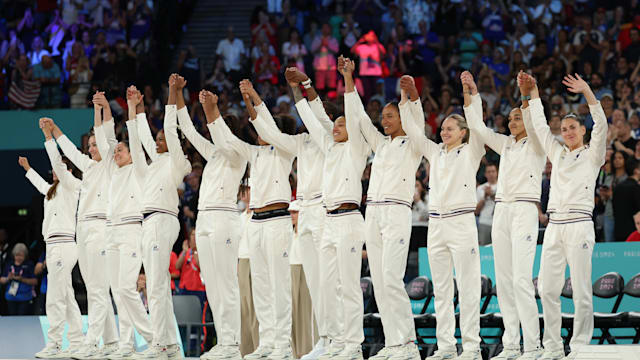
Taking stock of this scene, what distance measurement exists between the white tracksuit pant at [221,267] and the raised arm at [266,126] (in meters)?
0.82

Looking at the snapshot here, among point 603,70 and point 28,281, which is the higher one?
point 603,70

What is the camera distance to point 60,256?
10.6 m

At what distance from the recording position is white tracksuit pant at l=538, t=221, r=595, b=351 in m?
7.91

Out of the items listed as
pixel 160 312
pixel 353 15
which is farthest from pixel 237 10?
pixel 160 312

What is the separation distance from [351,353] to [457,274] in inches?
46.3

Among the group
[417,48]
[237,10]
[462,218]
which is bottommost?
[462,218]

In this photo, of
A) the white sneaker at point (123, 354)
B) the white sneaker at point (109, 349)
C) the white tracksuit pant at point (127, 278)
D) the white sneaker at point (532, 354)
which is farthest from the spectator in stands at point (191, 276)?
the white sneaker at point (532, 354)

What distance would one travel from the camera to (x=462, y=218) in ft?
27.2

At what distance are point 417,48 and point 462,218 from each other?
9581mm

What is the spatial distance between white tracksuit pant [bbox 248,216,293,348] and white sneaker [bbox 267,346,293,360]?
47mm

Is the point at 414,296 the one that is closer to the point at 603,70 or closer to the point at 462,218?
the point at 462,218

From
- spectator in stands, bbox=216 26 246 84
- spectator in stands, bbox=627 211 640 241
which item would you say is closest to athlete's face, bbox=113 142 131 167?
spectator in stands, bbox=627 211 640 241

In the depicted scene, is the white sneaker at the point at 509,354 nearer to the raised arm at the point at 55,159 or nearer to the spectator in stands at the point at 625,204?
the spectator in stands at the point at 625,204

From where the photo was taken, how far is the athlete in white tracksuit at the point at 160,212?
9.12 m
